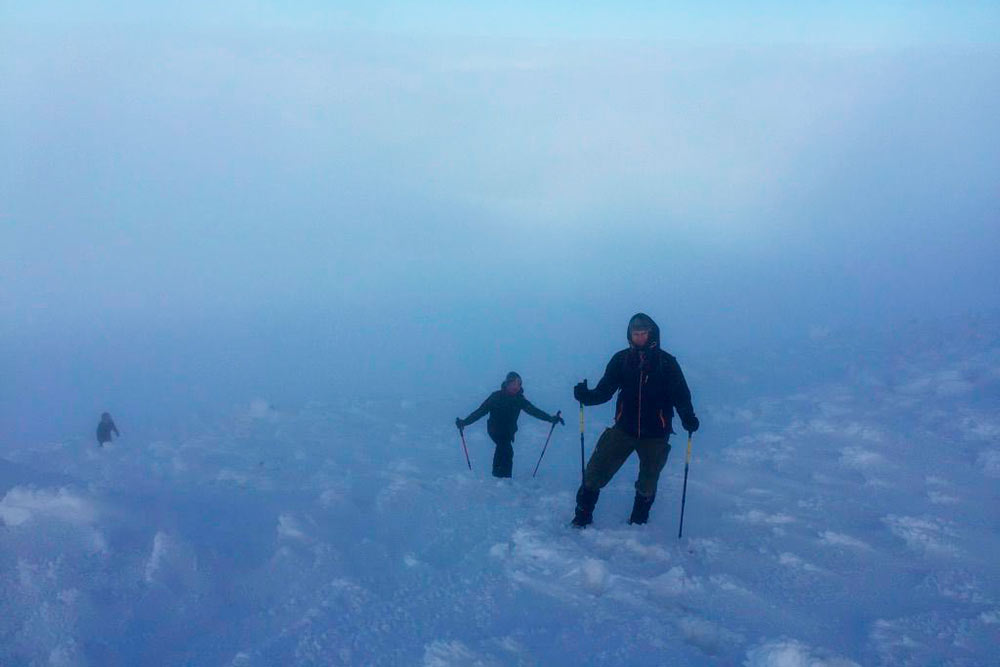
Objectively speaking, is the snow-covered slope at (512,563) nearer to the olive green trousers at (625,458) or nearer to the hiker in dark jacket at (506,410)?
the olive green trousers at (625,458)

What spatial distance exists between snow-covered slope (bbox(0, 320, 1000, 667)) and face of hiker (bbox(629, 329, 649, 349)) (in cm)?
170

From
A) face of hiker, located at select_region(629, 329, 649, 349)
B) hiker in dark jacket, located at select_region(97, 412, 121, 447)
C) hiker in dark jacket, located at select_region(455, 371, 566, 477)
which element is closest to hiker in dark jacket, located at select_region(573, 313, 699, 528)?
face of hiker, located at select_region(629, 329, 649, 349)

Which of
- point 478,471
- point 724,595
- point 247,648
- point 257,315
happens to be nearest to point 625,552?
Answer: point 724,595

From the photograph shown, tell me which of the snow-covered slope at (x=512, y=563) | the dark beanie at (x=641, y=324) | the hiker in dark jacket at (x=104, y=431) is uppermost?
the dark beanie at (x=641, y=324)

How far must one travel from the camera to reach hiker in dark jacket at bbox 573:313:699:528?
5539 mm

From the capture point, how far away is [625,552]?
5.41 meters

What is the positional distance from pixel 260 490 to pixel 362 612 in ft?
11.7

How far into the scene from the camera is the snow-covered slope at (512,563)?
4.12 m

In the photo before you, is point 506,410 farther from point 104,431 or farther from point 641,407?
point 104,431

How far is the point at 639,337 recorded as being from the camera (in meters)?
5.50

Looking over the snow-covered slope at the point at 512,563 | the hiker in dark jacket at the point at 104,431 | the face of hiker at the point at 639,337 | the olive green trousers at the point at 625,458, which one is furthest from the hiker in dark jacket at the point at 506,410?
the hiker in dark jacket at the point at 104,431

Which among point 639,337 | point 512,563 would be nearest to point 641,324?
point 639,337

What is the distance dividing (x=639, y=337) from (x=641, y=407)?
62cm

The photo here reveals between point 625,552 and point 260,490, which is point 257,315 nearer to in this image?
point 260,490
